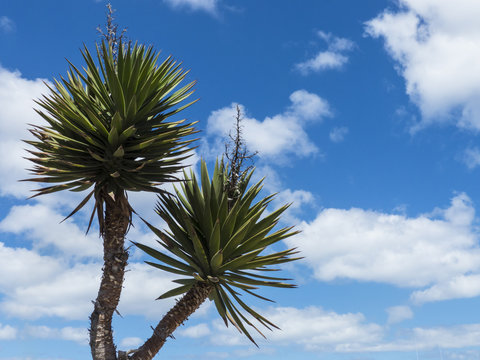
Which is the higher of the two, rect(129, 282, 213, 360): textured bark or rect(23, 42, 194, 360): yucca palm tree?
rect(23, 42, 194, 360): yucca palm tree

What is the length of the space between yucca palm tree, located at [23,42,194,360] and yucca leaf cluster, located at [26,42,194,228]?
12 millimetres

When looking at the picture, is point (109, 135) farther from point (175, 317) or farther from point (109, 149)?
point (175, 317)

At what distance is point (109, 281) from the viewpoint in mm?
7926

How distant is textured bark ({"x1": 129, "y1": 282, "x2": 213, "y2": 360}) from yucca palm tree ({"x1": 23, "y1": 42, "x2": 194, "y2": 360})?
50 centimetres

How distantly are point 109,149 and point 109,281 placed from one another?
1850mm

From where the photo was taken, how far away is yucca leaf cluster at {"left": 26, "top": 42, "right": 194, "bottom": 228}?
25.6 ft

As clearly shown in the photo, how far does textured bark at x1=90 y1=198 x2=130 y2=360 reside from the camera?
7.88 m

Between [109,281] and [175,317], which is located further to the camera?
[175,317]

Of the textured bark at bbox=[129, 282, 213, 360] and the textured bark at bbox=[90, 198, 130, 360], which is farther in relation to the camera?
the textured bark at bbox=[129, 282, 213, 360]

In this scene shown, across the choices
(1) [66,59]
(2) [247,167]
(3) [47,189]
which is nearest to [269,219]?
(2) [247,167]

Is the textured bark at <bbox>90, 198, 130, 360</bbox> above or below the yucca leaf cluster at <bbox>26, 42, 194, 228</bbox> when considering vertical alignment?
below

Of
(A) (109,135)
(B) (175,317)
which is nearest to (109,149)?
(A) (109,135)

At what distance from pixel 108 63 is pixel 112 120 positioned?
966mm

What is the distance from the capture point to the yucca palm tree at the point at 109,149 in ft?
25.7
